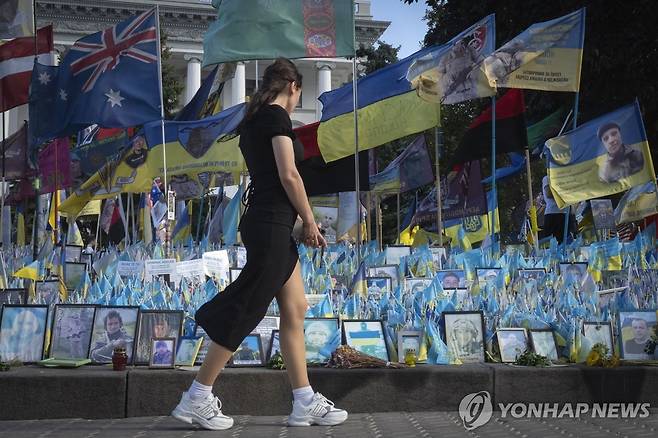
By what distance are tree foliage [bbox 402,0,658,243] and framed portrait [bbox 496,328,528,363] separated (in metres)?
10.7

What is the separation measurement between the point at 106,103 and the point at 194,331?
310 inches

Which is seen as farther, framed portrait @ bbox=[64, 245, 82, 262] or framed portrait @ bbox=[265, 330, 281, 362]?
framed portrait @ bbox=[64, 245, 82, 262]

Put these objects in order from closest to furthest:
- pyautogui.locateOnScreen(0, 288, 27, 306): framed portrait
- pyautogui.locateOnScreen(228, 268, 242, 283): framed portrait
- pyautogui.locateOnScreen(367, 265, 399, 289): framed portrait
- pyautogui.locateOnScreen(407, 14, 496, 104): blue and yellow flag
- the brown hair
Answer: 1. the brown hair
2. pyautogui.locateOnScreen(0, 288, 27, 306): framed portrait
3. pyautogui.locateOnScreen(228, 268, 242, 283): framed portrait
4. pyautogui.locateOnScreen(367, 265, 399, 289): framed portrait
5. pyautogui.locateOnScreen(407, 14, 496, 104): blue and yellow flag

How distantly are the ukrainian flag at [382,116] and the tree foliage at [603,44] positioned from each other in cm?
393

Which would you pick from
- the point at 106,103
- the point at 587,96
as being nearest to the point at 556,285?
the point at 106,103

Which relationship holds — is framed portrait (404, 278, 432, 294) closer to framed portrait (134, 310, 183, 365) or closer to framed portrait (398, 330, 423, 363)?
framed portrait (398, 330, 423, 363)

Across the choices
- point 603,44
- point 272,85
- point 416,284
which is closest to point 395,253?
point 416,284

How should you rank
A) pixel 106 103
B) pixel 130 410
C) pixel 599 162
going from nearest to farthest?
pixel 130 410 → pixel 599 162 → pixel 106 103

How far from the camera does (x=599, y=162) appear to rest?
1073 cm

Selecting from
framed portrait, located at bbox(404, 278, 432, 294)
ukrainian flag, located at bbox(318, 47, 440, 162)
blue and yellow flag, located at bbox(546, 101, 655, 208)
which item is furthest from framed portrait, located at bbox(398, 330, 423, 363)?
ukrainian flag, located at bbox(318, 47, 440, 162)

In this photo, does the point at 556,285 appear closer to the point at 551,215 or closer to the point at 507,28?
the point at 551,215

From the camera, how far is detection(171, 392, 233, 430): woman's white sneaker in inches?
174

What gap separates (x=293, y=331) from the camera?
181 inches

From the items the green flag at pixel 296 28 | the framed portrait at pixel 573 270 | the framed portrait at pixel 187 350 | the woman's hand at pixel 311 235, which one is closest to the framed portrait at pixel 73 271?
the green flag at pixel 296 28
